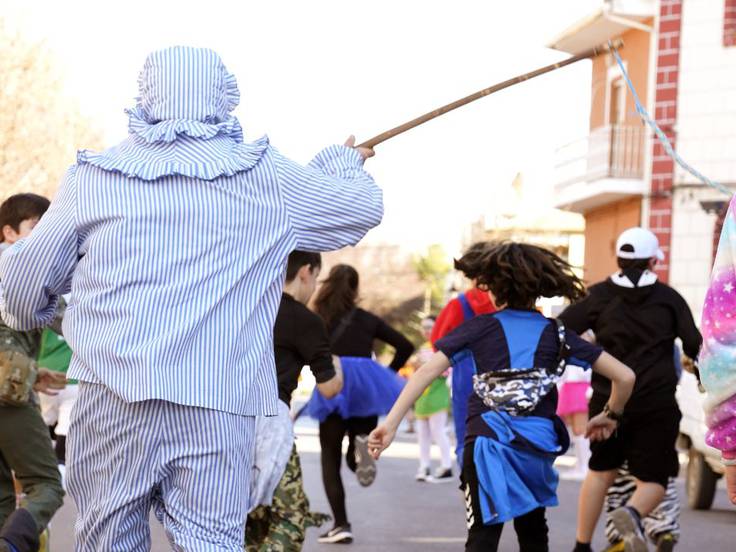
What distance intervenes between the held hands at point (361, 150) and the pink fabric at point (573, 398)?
11.7m

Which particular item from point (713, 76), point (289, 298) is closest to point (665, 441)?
point (289, 298)

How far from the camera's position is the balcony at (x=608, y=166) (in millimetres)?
29739

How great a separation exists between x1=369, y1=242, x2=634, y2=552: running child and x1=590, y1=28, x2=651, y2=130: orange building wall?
862 inches

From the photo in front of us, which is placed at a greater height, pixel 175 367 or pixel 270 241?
pixel 270 241

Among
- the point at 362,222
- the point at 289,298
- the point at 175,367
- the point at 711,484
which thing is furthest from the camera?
the point at 711,484

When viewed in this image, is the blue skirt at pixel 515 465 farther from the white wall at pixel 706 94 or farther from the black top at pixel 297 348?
the white wall at pixel 706 94

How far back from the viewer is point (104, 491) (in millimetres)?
4070

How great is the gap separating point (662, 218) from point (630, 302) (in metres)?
20.9

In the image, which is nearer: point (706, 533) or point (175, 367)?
point (175, 367)

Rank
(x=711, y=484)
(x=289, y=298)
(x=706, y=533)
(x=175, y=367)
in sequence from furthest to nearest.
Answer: (x=711, y=484)
(x=706, y=533)
(x=289, y=298)
(x=175, y=367)

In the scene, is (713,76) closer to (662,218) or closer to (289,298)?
(662,218)

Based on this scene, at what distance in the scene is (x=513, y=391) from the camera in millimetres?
6289

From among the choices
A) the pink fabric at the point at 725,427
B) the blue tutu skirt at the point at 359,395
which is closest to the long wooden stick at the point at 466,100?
the pink fabric at the point at 725,427

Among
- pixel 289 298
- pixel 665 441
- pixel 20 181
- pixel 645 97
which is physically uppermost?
pixel 645 97
